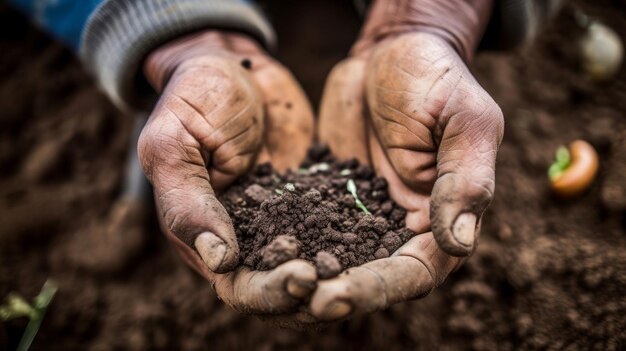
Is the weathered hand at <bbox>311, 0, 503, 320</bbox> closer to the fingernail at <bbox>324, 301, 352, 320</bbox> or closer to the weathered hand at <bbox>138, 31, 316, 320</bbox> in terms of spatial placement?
the fingernail at <bbox>324, 301, 352, 320</bbox>

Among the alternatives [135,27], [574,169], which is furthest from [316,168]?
[574,169]

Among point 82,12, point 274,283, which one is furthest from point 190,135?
point 82,12

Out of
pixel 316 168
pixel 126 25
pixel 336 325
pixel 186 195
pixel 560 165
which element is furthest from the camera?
pixel 560 165

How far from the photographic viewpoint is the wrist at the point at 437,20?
1813 mm

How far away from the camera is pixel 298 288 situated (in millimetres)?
1132

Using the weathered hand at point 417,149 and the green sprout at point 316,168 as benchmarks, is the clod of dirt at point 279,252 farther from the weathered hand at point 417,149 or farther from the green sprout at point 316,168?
the green sprout at point 316,168

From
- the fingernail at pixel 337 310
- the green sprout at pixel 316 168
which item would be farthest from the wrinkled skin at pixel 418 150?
the green sprout at pixel 316 168

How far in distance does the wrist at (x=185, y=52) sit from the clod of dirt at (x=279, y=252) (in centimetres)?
86

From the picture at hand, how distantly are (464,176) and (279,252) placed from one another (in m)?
0.52

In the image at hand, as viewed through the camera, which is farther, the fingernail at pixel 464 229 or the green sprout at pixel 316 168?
the green sprout at pixel 316 168

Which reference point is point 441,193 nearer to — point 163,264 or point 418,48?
point 418,48

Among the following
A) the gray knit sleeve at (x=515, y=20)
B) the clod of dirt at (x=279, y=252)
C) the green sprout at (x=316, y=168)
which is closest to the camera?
the clod of dirt at (x=279, y=252)

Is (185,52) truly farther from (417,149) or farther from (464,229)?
(464,229)

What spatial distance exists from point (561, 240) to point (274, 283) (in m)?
1.52
